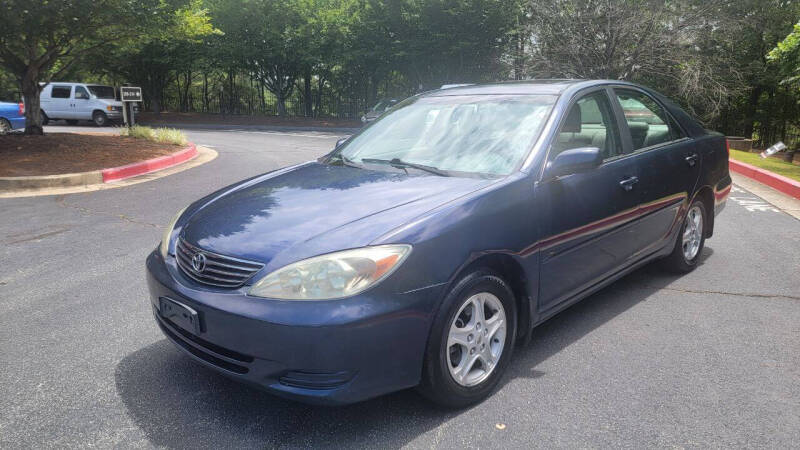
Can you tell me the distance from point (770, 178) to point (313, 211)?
415 inches

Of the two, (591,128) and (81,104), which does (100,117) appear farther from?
(591,128)

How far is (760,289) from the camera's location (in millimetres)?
4793

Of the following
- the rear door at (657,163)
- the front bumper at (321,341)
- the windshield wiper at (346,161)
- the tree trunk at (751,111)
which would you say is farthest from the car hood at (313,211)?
the tree trunk at (751,111)

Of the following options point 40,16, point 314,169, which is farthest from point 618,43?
point 314,169

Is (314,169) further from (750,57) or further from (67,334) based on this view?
(750,57)

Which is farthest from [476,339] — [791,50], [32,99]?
[32,99]

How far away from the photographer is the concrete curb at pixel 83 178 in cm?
919

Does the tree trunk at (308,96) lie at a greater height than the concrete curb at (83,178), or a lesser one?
greater

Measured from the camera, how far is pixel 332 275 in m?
2.48

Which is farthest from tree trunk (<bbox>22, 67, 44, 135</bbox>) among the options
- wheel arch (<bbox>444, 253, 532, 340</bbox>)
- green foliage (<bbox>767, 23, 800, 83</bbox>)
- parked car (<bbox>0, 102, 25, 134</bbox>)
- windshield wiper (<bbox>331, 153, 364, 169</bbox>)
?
green foliage (<bbox>767, 23, 800, 83</bbox>)

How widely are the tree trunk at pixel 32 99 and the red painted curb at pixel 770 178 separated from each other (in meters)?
13.7

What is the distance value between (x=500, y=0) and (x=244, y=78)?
16.7m

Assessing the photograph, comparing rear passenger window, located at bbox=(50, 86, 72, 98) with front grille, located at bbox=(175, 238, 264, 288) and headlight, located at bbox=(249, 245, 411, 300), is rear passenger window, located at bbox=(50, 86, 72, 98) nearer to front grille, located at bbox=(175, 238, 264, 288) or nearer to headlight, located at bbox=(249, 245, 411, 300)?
front grille, located at bbox=(175, 238, 264, 288)

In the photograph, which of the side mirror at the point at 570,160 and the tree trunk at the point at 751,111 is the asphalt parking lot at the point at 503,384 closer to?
the side mirror at the point at 570,160
